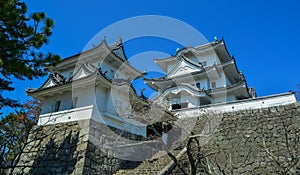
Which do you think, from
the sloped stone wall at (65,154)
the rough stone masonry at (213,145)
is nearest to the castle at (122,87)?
the sloped stone wall at (65,154)

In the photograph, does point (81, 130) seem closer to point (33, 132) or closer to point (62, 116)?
point (62, 116)

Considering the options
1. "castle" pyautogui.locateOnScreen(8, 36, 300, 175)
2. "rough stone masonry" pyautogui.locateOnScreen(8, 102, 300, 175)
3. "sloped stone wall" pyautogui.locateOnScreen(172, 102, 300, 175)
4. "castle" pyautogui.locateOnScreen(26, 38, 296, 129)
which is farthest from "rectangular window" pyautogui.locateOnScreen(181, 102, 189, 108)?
"rough stone masonry" pyautogui.locateOnScreen(8, 102, 300, 175)

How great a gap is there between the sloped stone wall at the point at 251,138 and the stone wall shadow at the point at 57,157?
3.87m

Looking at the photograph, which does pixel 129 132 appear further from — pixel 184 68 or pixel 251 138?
pixel 184 68

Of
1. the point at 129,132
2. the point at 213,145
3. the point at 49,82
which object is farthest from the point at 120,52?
the point at 213,145

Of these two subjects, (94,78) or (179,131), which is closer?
(94,78)

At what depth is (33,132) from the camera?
8781 millimetres

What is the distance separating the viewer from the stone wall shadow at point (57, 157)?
24.0 ft

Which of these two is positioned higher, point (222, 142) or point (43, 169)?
point (222, 142)

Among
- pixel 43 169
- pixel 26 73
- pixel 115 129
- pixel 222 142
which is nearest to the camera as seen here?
pixel 26 73

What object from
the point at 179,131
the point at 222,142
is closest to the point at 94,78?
the point at 179,131

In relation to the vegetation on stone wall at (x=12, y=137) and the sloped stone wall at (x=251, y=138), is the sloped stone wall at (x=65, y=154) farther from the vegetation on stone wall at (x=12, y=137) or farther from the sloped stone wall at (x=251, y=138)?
the sloped stone wall at (x=251, y=138)

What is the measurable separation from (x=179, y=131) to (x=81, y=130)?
502 cm

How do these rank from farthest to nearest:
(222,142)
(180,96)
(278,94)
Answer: (180,96) → (278,94) → (222,142)
